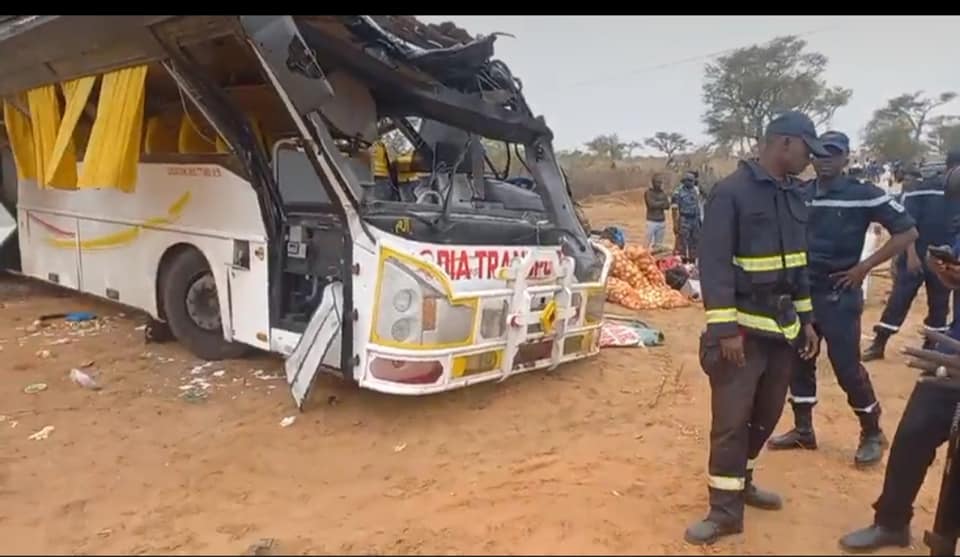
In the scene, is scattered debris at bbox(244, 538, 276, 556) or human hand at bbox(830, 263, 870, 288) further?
human hand at bbox(830, 263, 870, 288)

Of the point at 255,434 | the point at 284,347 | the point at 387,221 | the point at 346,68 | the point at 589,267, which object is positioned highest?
the point at 346,68

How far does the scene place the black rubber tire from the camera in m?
5.53

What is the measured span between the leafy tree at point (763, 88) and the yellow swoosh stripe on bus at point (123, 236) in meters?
19.5

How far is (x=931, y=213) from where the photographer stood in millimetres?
6371

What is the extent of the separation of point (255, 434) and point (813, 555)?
287 centimetres

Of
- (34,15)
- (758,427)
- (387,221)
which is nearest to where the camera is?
(758,427)

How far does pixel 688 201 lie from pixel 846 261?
8.38 m

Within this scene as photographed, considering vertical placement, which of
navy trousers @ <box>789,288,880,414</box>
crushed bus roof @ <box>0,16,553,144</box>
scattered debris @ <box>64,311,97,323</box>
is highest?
crushed bus roof @ <box>0,16,553,144</box>

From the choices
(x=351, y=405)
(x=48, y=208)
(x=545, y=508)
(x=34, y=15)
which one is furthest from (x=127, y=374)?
(x=545, y=508)

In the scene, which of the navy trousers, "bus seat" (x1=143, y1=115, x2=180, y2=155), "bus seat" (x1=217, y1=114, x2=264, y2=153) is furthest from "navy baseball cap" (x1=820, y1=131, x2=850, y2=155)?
"bus seat" (x1=143, y1=115, x2=180, y2=155)

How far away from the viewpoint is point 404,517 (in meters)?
3.16

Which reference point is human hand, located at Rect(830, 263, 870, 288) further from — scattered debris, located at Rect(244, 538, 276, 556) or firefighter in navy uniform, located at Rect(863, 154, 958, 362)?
scattered debris, located at Rect(244, 538, 276, 556)

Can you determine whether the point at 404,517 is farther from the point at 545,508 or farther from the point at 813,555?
the point at 813,555

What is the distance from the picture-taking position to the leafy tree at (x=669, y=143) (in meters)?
34.6
